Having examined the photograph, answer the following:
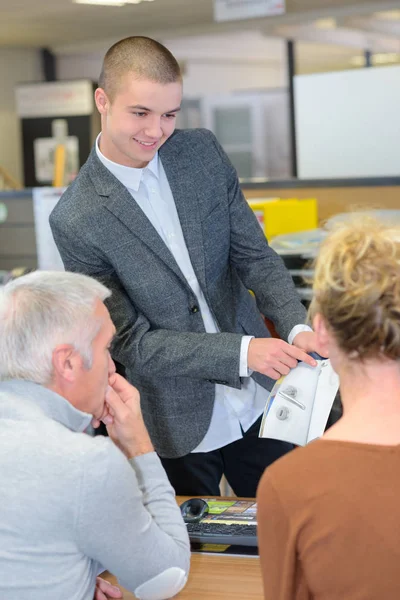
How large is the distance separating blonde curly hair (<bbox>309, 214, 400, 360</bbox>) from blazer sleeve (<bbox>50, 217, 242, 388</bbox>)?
783 millimetres

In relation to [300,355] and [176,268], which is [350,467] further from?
[176,268]

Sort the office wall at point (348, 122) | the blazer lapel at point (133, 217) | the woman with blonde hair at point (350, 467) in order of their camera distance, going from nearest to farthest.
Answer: the woman with blonde hair at point (350, 467) → the blazer lapel at point (133, 217) → the office wall at point (348, 122)

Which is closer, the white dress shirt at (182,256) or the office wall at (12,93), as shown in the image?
the white dress shirt at (182,256)

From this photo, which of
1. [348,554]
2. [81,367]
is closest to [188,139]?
[81,367]

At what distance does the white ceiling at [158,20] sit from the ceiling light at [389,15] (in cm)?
4

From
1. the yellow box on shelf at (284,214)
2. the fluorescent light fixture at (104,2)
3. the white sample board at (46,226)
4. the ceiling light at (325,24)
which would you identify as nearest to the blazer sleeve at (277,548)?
the yellow box on shelf at (284,214)

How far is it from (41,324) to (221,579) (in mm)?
563

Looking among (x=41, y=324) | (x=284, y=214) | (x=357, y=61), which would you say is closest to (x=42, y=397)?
(x=41, y=324)

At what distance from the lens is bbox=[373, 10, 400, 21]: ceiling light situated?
9.07 meters

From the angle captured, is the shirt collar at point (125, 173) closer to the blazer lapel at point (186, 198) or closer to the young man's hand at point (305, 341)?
the blazer lapel at point (186, 198)

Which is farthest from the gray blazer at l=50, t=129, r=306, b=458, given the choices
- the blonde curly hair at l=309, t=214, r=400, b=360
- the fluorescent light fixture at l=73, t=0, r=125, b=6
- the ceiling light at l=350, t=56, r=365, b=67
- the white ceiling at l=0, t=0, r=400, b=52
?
the ceiling light at l=350, t=56, r=365, b=67

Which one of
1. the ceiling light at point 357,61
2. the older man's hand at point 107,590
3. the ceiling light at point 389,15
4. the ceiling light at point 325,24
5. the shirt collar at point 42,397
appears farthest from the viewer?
the ceiling light at point 357,61

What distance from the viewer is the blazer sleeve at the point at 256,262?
2066mm

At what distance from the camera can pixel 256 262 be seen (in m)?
2.12
